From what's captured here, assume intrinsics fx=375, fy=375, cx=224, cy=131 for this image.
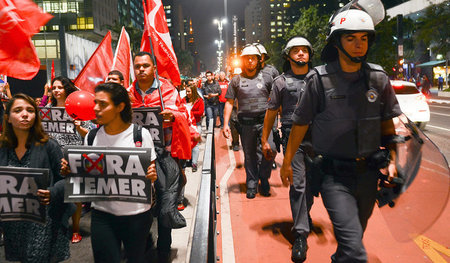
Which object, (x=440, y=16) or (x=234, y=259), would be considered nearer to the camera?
(x=234, y=259)

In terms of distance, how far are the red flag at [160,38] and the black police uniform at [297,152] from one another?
132 cm

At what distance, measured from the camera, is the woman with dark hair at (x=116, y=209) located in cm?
284

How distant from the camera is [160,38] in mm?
4656

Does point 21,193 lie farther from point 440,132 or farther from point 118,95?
point 440,132

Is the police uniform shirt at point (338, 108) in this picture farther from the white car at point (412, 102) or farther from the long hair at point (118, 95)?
the white car at point (412, 102)

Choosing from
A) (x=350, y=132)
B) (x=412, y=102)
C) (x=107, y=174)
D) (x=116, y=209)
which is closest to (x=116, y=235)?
(x=116, y=209)

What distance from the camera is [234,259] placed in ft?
13.3

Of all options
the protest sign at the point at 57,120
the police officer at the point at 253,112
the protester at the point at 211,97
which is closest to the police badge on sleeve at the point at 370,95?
the police officer at the point at 253,112

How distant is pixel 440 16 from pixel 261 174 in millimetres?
32906

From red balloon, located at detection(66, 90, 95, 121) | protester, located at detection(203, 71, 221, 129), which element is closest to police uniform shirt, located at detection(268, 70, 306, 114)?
red balloon, located at detection(66, 90, 95, 121)

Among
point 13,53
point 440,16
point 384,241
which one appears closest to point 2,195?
point 13,53

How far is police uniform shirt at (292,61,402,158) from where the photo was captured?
9.19 ft

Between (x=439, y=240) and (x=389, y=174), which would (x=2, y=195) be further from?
(x=439, y=240)

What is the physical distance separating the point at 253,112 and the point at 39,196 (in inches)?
147
